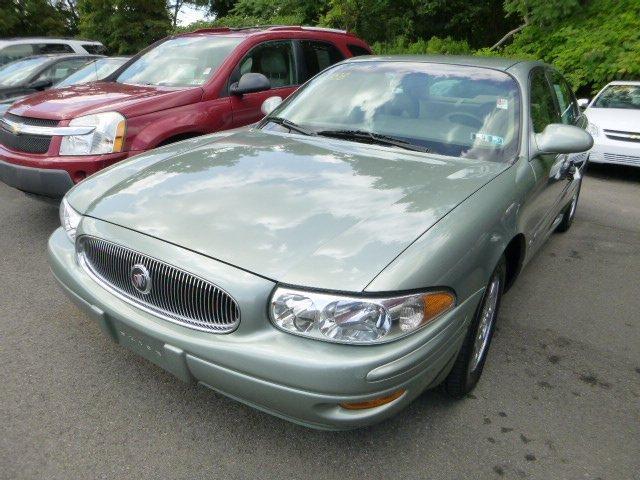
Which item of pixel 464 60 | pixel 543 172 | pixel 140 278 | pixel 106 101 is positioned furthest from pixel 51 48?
pixel 543 172

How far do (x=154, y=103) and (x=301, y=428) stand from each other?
121 inches

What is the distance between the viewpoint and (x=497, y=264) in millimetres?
2398

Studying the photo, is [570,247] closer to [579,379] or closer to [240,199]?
[579,379]

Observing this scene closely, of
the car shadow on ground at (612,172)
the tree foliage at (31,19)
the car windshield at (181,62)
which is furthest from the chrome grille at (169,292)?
the tree foliage at (31,19)

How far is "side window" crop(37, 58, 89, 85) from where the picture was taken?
755cm

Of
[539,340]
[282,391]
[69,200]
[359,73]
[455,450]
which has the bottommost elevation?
[539,340]

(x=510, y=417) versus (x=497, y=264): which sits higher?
(x=497, y=264)

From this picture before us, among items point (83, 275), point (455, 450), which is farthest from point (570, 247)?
point (83, 275)

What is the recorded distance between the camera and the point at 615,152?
7152mm

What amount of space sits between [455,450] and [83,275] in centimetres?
184

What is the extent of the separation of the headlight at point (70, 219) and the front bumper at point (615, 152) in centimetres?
668

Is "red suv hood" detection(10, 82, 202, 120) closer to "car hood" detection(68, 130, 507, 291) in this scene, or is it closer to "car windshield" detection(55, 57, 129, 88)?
"car hood" detection(68, 130, 507, 291)

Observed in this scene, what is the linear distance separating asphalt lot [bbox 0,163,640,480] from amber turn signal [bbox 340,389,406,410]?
1.29 feet

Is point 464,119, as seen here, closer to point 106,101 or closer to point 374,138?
point 374,138
